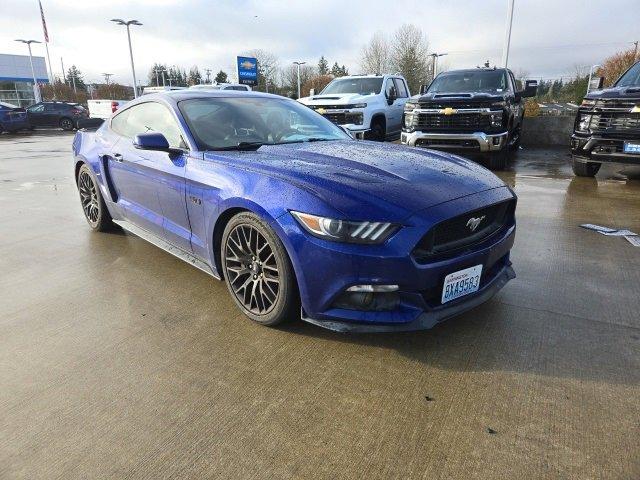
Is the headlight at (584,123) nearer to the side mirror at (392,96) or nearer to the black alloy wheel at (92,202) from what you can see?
the side mirror at (392,96)

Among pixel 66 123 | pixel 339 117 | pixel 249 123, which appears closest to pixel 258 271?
pixel 249 123

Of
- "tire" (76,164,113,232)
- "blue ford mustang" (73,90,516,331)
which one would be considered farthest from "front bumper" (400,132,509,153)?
"tire" (76,164,113,232)

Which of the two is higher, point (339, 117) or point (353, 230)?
point (339, 117)

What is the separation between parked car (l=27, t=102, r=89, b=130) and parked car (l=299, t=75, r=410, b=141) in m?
18.1

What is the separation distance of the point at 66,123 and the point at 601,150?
25.4m

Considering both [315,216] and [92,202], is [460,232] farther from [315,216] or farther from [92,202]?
[92,202]

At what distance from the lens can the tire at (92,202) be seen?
4.93 meters

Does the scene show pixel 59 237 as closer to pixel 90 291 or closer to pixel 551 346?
pixel 90 291

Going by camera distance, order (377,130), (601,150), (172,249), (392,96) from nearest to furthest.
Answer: (172,249), (601,150), (377,130), (392,96)

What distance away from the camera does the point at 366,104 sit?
1065cm

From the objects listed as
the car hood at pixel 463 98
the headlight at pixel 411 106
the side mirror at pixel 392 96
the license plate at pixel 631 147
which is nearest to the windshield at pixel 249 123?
the car hood at pixel 463 98

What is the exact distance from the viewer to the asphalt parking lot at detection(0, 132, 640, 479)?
1.96 m

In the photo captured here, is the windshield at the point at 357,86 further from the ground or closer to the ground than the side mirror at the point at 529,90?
further from the ground

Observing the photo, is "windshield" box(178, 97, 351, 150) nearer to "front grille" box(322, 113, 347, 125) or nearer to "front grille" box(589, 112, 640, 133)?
"front grille" box(589, 112, 640, 133)
